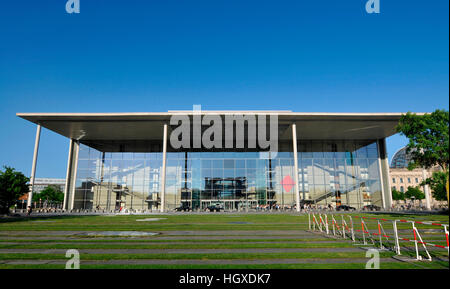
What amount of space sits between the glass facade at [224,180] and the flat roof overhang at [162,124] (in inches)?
144

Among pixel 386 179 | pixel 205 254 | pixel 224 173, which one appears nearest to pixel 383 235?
pixel 205 254

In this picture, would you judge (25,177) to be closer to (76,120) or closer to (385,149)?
(76,120)

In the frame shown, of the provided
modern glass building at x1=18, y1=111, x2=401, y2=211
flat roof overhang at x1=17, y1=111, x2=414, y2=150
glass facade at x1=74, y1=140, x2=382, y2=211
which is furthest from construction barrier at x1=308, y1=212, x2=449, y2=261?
glass facade at x1=74, y1=140, x2=382, y2=211

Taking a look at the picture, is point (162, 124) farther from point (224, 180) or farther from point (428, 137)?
point (428, 137)

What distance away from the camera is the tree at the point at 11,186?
26.6m

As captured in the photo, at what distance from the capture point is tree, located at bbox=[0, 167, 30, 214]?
2658cm

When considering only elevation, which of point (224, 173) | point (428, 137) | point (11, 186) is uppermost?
point (428, 137)

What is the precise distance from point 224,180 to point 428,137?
103 ft

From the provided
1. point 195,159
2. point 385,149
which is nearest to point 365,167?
point 385,149

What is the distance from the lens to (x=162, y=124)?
138 ft

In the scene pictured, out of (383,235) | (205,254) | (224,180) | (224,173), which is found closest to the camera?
(205,254)

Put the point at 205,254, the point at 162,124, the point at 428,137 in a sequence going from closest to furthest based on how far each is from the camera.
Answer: the point at 205,254, the point at 428,137, the point at 162,124

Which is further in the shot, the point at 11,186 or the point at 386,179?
the point at 386,179

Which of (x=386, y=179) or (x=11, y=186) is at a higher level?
(x=386, y=179)
